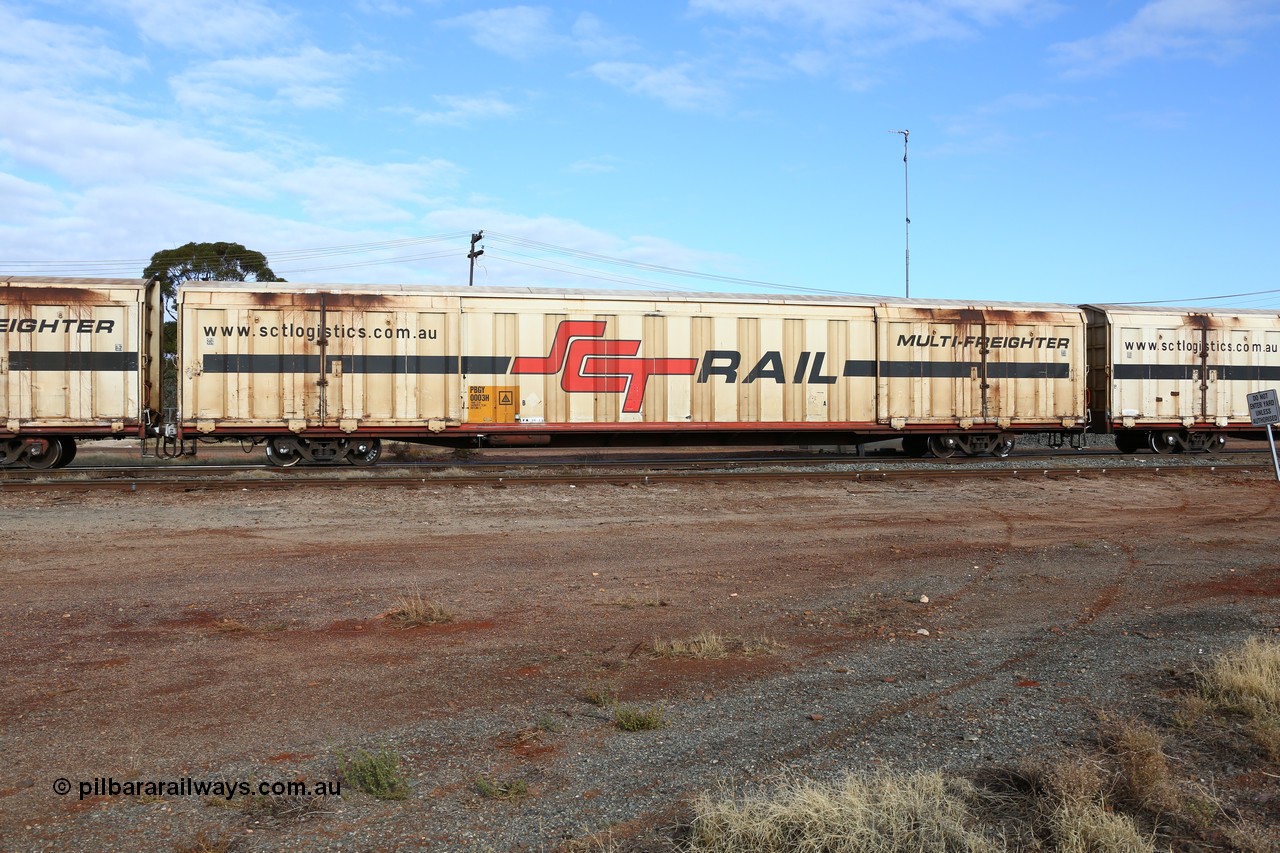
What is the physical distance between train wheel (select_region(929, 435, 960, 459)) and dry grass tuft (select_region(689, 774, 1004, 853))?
56.5 ft

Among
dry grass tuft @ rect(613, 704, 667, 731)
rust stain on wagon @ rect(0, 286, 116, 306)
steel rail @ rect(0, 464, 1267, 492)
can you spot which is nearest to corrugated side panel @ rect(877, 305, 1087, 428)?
steel rail @ rect(0, 464, 1267, 492)

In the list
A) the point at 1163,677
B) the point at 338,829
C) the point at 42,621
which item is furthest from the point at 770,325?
the point at 338,829

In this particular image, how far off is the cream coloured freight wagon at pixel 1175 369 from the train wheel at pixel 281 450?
19319 mm

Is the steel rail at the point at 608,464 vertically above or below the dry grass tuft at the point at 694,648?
above

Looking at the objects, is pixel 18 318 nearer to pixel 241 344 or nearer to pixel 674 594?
pixel 241 344

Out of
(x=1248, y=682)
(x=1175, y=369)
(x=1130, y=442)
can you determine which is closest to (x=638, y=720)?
(x=1248, y=682)

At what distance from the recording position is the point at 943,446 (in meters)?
20.4

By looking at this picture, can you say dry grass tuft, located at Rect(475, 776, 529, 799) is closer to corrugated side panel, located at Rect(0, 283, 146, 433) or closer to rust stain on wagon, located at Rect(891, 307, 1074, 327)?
corrugated side panel, located at Rect(0, 283, 146, 433)

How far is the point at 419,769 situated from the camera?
4578mm

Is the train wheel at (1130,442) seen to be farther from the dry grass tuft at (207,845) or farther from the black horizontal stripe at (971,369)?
the dry grass tuft at (207,845)

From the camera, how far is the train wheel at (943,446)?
2022 centimetres

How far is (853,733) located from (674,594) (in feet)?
12.1

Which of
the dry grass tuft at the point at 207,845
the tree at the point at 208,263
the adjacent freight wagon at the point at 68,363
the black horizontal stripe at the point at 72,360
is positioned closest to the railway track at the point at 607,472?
the adjacent freight wagon at the point at 68,363

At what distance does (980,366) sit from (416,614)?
16.2 meters
